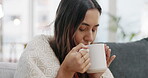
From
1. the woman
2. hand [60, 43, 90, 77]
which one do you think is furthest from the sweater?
hand [60, 43, 90, 77]

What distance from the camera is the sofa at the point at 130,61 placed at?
1479mm

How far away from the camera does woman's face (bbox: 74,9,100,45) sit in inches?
41.4

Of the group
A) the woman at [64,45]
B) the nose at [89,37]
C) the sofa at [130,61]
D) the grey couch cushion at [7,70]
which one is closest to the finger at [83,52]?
the woman at [64,45]

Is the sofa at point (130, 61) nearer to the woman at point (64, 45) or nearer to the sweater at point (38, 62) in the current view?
the woman at point (64, 45)

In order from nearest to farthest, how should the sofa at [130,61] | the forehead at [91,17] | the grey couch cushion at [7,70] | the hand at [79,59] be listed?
the hand at [79,59]
the forehead at [91,17]
the grey couch cushion at [7,70]
the sofa at [130,61]

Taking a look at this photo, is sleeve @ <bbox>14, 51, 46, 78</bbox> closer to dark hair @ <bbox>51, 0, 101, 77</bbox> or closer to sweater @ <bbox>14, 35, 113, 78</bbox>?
sweater @ <bbox>14, 35, 113, 78</bbox>

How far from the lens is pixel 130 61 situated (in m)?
1.53

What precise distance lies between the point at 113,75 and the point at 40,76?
0.58 meters

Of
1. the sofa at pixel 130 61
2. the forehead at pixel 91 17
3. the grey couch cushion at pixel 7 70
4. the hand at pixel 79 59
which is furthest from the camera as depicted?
the sofa at pixel 130 61

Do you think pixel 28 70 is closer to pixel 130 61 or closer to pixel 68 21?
pixel 68 21

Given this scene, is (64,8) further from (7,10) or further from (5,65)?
(7,10)

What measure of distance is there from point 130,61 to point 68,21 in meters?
0.57

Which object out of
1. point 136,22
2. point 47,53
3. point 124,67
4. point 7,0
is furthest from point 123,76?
point 7,0

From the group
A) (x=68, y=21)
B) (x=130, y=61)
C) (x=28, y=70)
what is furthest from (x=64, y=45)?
(x=130, y=61)
